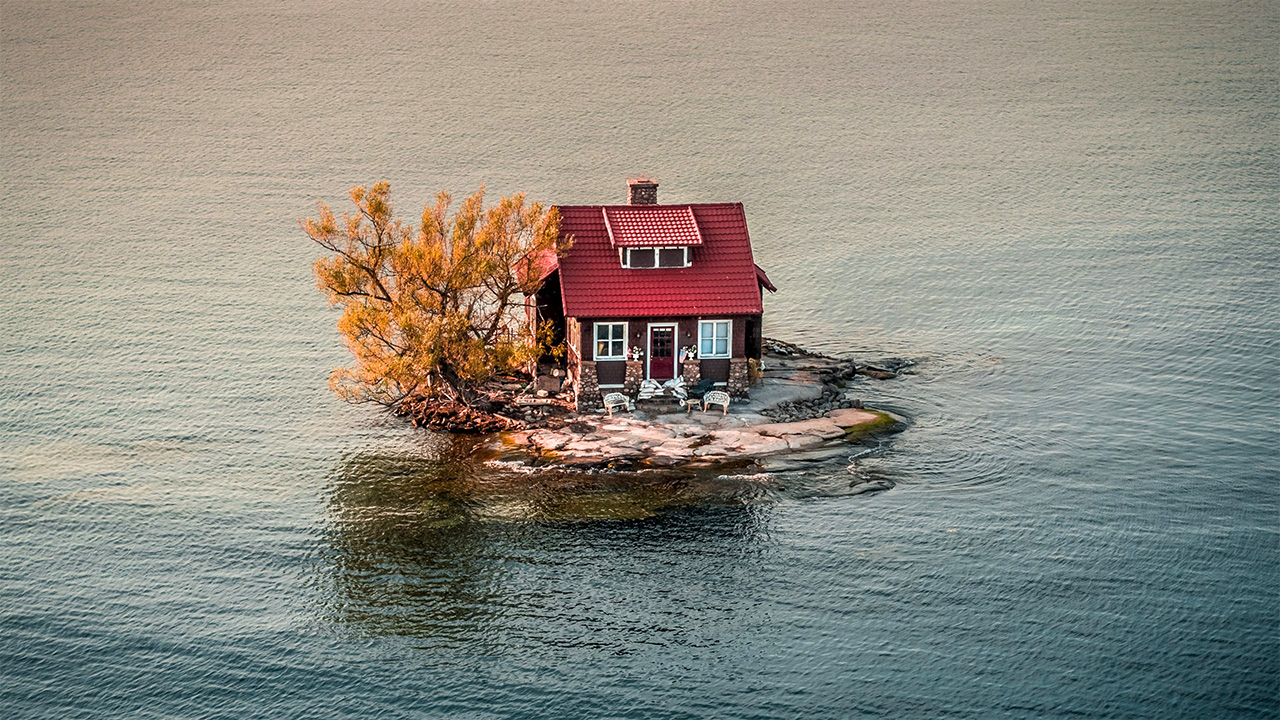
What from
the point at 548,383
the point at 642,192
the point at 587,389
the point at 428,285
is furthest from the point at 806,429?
the point at 428,285

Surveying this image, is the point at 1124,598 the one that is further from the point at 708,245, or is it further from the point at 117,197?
the point at 117,197

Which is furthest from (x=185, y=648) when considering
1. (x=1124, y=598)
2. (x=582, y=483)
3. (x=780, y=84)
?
(x=780, y=84)

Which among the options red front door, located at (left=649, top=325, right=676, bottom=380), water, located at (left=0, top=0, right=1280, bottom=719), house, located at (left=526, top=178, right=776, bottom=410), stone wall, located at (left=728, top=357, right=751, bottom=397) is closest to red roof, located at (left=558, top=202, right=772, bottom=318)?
house, located at (left=526, top=178, right=776, bottom=410)

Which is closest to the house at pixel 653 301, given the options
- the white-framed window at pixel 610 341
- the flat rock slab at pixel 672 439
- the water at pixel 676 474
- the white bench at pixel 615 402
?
the white-framed window at pixel 610 341

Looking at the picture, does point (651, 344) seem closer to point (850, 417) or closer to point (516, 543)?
point (850, 417)

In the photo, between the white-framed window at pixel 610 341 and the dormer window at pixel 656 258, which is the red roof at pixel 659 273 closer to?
the dormer window at pixel 656 258

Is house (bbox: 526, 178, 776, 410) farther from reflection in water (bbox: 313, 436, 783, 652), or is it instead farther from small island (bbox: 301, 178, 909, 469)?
reflection in water (bbox: 313, 436, 783, 652)
